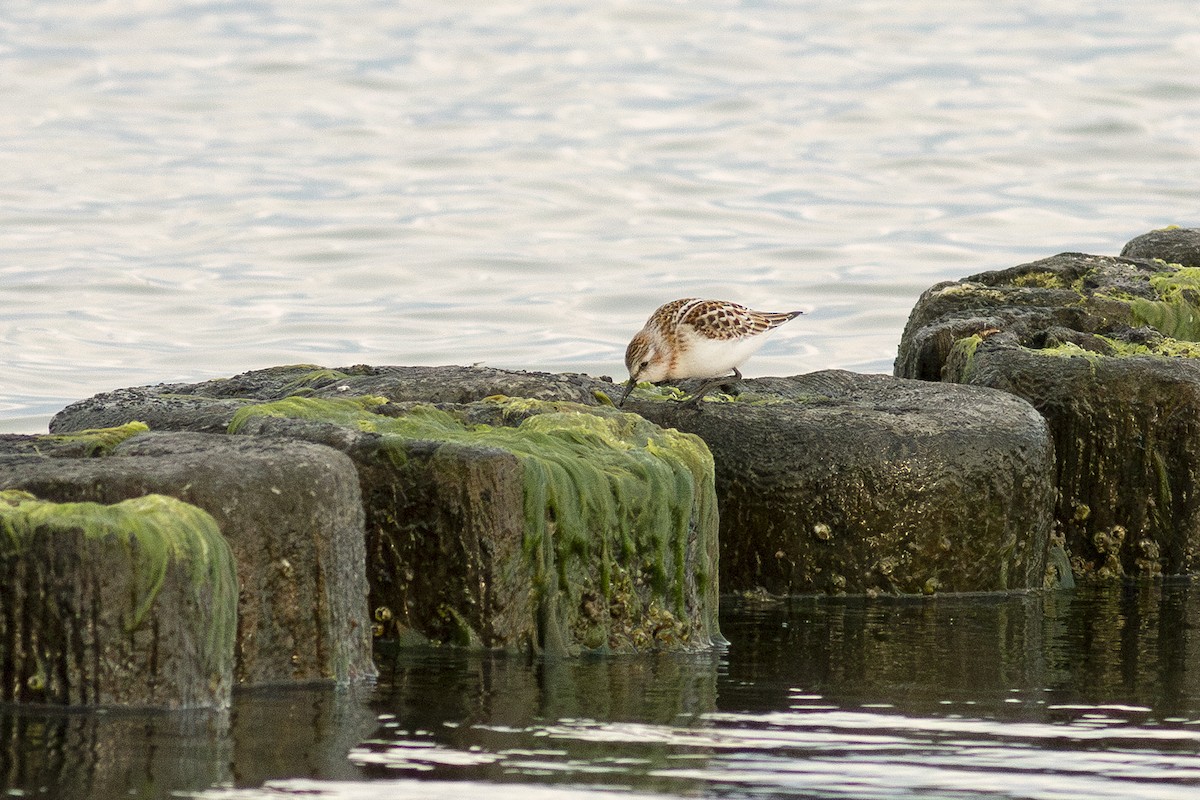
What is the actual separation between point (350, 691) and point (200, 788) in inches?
51.2

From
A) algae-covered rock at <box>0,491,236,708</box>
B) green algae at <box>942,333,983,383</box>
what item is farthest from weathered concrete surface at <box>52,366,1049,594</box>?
algae-covered rock at <box>0,491,236,708</box>

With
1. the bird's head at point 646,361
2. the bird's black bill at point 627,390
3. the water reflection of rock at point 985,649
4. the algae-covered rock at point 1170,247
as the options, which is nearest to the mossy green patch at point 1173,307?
the algae-covered rock at point 1170,247

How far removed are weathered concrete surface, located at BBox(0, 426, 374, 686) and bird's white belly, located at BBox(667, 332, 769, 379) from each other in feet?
9.47

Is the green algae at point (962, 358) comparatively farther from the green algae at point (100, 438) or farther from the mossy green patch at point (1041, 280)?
the green algae at point (100, 438)

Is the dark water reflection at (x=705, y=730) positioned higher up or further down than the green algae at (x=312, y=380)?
further down

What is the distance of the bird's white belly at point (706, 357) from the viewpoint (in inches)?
371

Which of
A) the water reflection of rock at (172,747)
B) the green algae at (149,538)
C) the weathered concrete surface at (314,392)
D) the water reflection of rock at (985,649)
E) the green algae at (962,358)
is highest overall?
the green algae at (962,358)

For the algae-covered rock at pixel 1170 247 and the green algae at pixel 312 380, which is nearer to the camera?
the green algae at pixel 312 380

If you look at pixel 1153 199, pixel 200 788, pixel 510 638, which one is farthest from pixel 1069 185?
pixel 200 788

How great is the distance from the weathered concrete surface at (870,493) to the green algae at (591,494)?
85 centimetres

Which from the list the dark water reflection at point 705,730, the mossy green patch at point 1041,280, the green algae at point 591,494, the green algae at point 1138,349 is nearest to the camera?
the dark water reflection at point 705,730

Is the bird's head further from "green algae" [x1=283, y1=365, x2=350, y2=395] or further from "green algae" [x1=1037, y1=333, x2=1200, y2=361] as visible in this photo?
"green algae" [x1=1037, y1=333, x2=1200, y2=361]

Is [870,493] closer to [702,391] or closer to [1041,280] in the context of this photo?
[702,391]

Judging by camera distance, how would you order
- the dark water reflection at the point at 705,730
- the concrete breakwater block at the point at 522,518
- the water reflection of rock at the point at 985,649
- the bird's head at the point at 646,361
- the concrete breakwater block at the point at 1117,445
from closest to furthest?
the dark water reflection at the point at 705,730 < the water reflection of rock at the point at 985,649 < the concrete breakwater block at the point at 522,518 < the bird's head at the point at 646,361 < the concrete breakwater block at the point at 1117,445
